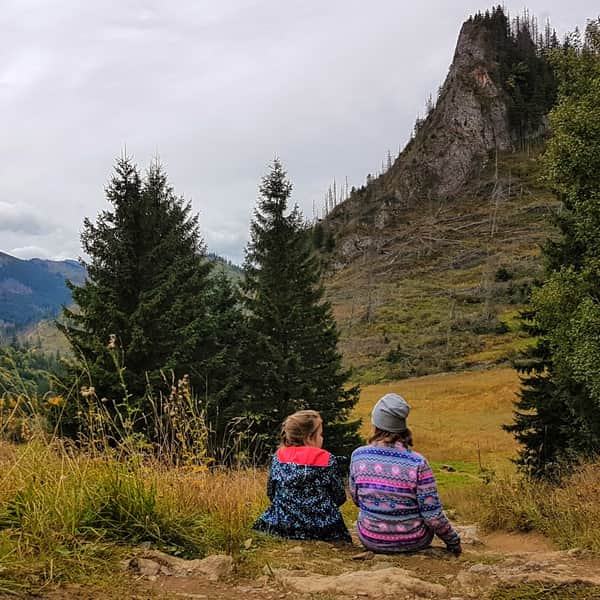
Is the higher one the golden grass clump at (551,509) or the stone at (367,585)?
the stone at (367,585)

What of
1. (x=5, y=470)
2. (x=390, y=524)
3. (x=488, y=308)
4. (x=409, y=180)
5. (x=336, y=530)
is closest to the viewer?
(x=5, y=470)

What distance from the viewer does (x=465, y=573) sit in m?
3.57

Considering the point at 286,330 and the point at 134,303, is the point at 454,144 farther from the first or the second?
the point at 134,303

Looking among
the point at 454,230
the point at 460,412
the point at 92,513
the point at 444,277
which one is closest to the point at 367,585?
the point at 92,513

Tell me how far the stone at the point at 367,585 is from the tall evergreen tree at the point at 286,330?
568 inches

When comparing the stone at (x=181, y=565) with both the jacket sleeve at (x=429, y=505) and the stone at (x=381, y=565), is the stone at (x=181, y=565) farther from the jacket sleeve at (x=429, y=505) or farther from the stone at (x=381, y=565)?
the jacket sleeve at (x=429, y=505)

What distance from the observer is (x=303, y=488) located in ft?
14.9

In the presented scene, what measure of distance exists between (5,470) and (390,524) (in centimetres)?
266

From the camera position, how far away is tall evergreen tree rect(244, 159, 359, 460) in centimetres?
1855

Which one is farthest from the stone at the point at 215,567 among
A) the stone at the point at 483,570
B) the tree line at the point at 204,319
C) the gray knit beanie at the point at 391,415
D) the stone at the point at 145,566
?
the tree line at the point at 204,319

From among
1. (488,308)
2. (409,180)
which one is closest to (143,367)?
(488,308)

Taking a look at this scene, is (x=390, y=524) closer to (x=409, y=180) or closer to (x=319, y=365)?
(x=319, y=365)

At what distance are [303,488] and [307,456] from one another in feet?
0.82

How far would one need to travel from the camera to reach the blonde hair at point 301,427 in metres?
4.58
